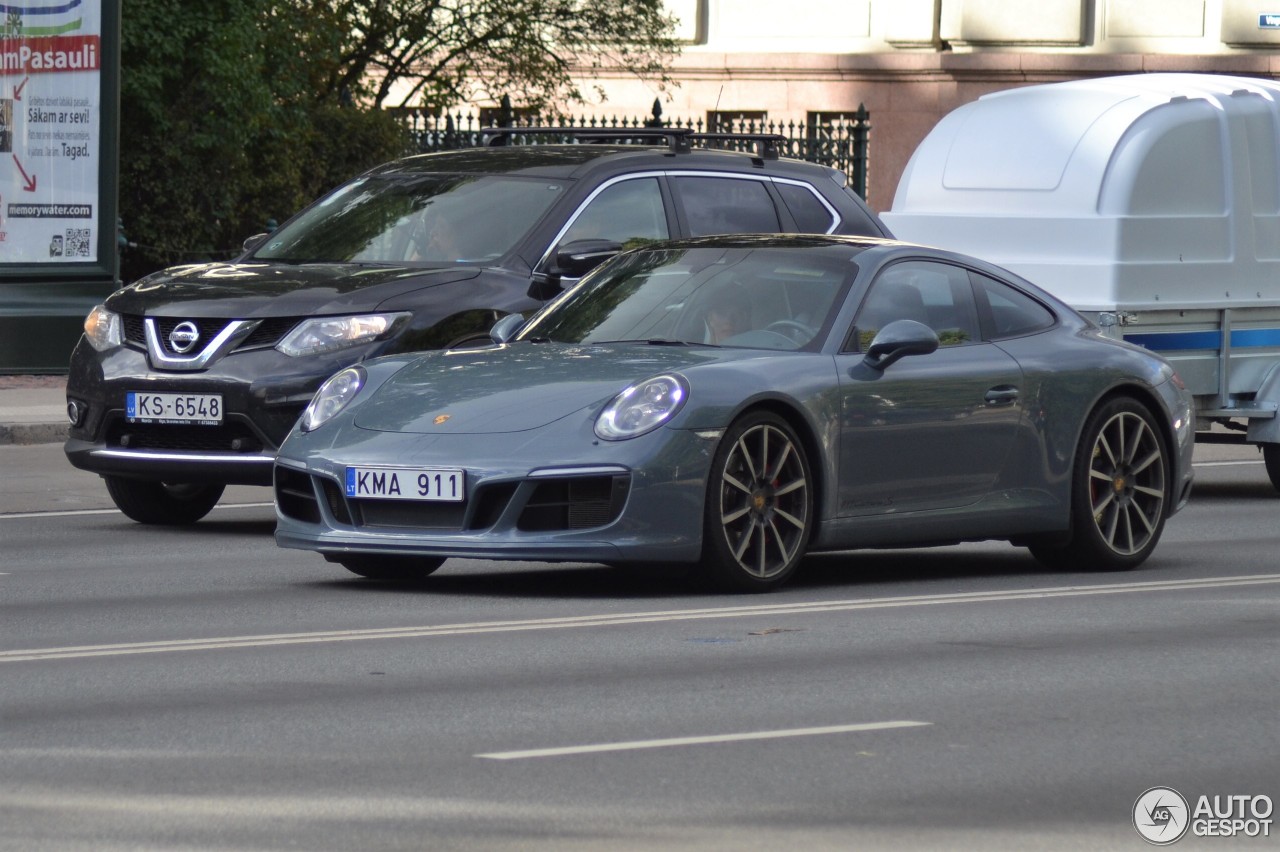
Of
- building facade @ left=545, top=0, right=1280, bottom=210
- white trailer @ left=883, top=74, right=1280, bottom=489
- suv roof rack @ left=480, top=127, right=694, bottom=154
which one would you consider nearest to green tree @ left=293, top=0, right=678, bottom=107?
building facade @ left=545, top=0, right=1280, bottom=210

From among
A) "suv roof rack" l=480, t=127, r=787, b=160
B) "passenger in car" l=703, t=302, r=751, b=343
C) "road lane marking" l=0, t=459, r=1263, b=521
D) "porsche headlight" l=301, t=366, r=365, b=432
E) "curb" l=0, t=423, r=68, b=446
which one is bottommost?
"curb" l=0, t=423, r=68, b=446

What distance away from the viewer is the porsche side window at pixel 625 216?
12602 millimetres

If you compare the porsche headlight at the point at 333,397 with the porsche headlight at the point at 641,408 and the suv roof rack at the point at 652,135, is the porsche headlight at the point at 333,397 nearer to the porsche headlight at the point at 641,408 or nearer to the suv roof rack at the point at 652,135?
the porsche headlight at the point at 641,408

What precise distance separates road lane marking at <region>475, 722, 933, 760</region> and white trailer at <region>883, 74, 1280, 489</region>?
7888mm

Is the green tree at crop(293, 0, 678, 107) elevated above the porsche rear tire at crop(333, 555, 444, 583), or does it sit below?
above

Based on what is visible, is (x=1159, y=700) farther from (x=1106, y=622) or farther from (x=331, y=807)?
(x=331, y=807)

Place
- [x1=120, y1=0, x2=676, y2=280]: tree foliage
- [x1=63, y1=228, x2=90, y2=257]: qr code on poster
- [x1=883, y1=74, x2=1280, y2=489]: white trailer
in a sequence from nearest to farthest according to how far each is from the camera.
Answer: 1. [x1=883, y1=74, x2=1280, y2=489]: white trailer
2. [x1=63, y1=228, x2=90, y2=257]: qr code on poster
3. [x1=120, y1=0, x2=676, y2=280]: tree foliage

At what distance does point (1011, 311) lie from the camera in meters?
10.8

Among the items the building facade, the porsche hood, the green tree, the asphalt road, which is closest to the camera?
the asphalt road

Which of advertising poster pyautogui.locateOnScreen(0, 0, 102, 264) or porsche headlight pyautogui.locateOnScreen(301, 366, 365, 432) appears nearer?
porsche headlight pyautogui.locateOnScreen(301, 366, 365, 432)

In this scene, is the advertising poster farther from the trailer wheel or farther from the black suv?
the trailer wheel

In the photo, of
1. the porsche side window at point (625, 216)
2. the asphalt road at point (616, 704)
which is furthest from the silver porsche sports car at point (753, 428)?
the porsche side window at point (625, 216)

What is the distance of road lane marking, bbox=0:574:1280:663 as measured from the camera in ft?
26.8

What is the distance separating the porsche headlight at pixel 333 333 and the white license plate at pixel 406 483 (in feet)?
7.52
